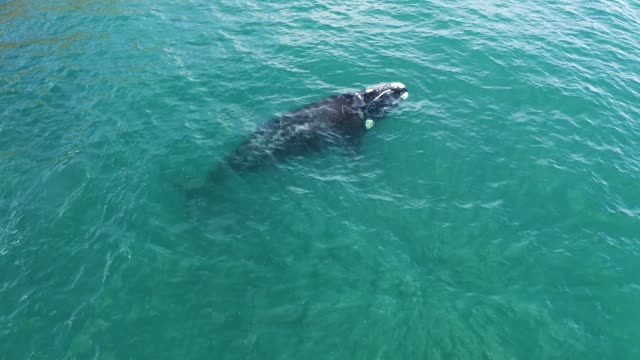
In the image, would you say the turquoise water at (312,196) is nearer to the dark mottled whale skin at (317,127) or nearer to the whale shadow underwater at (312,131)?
the whale shadow underwater at (312,131)

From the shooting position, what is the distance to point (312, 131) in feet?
86.7

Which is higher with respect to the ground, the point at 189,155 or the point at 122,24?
the point at 122,24

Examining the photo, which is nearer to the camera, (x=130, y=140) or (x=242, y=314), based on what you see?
(x=242, y=314)

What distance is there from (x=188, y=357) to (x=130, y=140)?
14.4 meters

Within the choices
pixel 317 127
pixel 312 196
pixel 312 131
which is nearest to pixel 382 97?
pixel 317 127

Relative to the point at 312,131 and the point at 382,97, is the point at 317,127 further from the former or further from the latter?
the point at 382,97

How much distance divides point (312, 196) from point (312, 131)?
502cm

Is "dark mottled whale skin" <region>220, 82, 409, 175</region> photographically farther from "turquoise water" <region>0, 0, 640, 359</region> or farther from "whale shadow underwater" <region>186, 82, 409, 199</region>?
"turquoise water" <region>0, 0, 640, 359</region>

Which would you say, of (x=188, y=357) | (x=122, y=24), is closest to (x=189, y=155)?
(x=188, y=357)

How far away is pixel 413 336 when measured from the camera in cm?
1744

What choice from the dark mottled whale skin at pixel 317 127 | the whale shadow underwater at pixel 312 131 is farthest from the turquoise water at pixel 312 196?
the dark mottled whale skin at pixel 317 127

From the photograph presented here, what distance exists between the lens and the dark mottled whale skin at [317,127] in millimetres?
25062

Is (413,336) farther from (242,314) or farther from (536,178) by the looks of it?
(536,178)

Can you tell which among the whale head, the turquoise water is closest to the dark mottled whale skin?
the whale head
